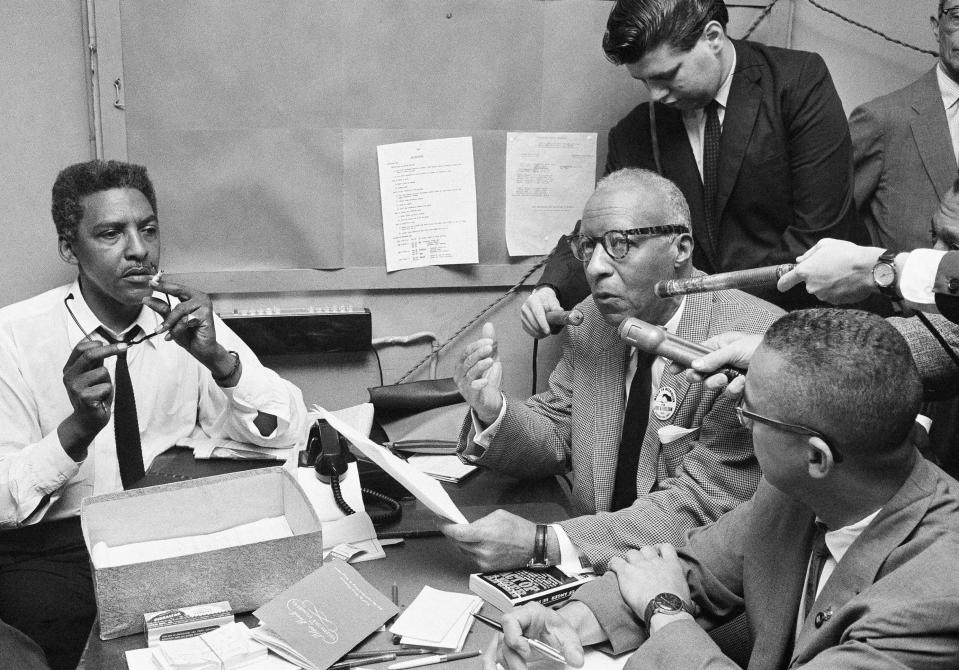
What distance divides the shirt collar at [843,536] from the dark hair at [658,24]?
59.7 inches

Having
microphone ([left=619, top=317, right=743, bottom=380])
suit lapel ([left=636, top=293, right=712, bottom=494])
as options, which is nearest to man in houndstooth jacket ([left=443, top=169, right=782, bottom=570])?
suit lapel ([left=636, top=293, right=712, bottom=494])

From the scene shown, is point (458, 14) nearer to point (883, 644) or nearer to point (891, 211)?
point (891, 211)

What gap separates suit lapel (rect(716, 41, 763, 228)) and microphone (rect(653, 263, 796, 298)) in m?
0.78

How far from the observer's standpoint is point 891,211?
9.30 ft

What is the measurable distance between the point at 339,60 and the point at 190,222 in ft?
2.34

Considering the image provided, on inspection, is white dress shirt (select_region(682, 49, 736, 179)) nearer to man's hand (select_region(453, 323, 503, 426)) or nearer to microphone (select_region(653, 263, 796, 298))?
microphone (select_region(653, 263, 796, 298))

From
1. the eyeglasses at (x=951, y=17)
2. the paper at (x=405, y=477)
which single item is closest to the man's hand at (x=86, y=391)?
the paper at (x=405, y=477)

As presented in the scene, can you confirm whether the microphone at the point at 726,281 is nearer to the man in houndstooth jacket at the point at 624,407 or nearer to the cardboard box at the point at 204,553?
the man in houndstooth jacket at the point at 624,407

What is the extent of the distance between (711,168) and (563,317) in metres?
0.77

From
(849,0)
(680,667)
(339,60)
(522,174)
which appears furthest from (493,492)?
(849,0)

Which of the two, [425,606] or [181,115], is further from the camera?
[181,115]

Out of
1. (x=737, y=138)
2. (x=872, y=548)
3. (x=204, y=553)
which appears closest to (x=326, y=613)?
(x=204, y=553)

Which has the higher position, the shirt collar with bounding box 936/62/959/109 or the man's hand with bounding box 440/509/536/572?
the shirt collar with bounding box 936/62/959/109

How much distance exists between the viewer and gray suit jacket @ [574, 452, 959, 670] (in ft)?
3.74
